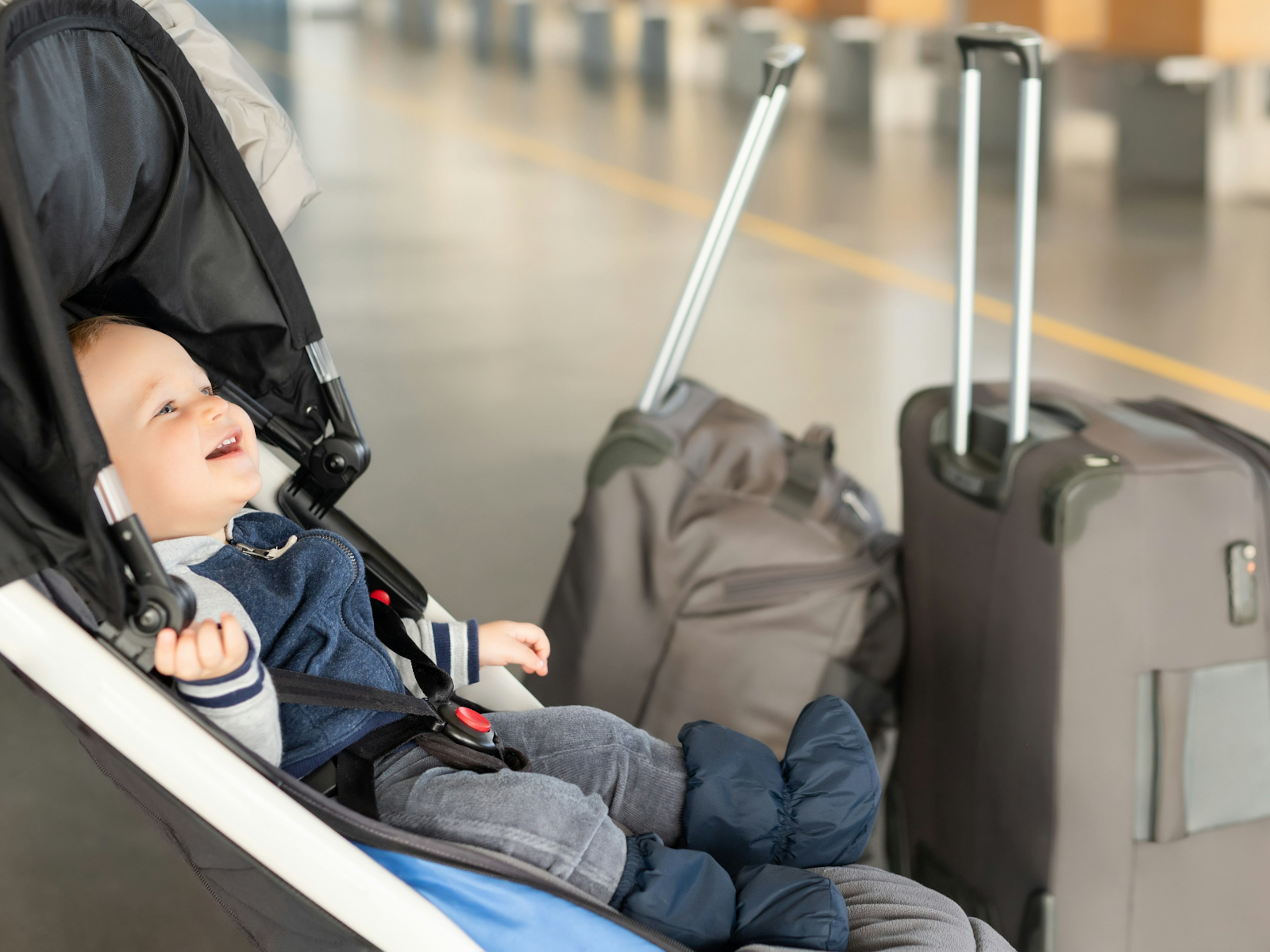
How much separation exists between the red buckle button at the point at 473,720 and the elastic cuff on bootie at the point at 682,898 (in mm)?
183

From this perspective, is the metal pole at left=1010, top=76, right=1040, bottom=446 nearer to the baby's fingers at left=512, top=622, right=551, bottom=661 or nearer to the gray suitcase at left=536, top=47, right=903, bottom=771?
the gray suitcase at left=536, top=47, right=903, bottom=771

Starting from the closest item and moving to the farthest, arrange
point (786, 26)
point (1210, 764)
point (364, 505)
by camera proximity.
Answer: point (1210, 764)
point (364, 505)
point (786, 26)

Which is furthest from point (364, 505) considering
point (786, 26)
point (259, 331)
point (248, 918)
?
point (786, 26)

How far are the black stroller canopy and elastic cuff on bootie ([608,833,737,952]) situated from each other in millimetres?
474

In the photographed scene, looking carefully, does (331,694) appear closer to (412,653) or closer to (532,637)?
(412,653)

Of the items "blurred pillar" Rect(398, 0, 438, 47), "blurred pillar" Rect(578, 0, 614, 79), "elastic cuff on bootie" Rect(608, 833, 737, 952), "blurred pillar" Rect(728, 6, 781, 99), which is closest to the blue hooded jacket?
"elastic cuff on bootie" Rect(608, 833, 737, 952)

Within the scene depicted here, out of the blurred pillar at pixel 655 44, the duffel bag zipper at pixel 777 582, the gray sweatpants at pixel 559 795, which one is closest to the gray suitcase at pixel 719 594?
the duffel bag zipper at pixel 777 582

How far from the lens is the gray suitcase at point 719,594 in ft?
5.73

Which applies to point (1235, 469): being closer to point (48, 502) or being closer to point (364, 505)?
point (48, 502)

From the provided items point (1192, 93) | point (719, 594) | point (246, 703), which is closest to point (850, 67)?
point (1192, 93)

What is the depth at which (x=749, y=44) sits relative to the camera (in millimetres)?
9461

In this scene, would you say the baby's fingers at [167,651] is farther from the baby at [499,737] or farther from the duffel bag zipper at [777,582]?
the duffel bag zipper at [777,582]

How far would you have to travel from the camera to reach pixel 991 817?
161 centimetres

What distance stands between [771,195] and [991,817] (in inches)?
185
